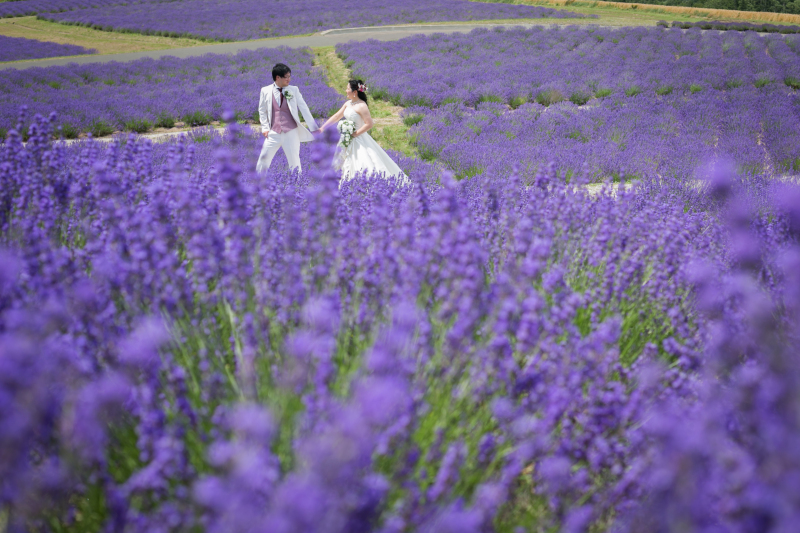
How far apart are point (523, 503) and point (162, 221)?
5.92 feet

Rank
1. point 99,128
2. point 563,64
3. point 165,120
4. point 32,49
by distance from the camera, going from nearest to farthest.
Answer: point 99,128 < point 165,120 < point 563,64 < point 32,49

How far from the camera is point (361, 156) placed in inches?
223

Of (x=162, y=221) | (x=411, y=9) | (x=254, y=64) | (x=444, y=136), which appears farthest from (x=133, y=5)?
(x=162, y=221)

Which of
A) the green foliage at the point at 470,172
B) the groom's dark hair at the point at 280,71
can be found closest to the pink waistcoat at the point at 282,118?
the groom's dark hair at the point at 280,71

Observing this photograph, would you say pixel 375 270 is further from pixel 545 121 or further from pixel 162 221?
pixel 545 121

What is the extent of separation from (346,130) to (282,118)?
2.42 feet

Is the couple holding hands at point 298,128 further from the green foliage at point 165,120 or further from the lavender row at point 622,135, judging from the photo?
the green foliage at point 165,120

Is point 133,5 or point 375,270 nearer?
point 375,270

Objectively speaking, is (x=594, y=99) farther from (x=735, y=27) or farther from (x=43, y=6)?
(x=43, y=6)

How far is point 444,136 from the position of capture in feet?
25.2

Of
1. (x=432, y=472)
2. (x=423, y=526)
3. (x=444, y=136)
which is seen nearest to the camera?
(x=423, y=526)

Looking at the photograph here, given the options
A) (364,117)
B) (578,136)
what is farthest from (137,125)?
(578,136)

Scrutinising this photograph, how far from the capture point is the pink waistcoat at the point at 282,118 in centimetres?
531

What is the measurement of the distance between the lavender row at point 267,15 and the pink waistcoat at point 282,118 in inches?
669
